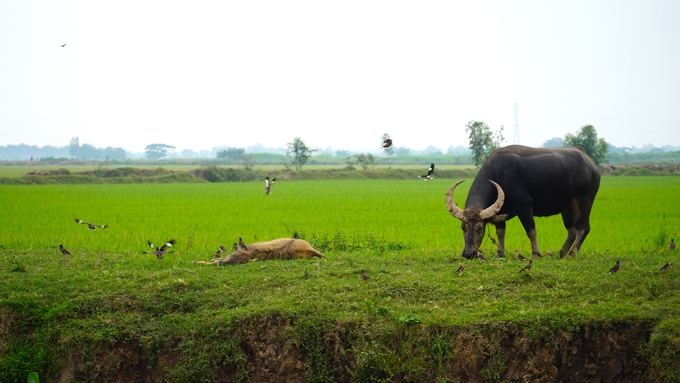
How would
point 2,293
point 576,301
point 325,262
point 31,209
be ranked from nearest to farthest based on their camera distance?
point 576,301 < point 2,293 < point 325,262 < point 31,209

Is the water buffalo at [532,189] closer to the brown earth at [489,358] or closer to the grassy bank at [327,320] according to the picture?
the grassy bank at [327,320]

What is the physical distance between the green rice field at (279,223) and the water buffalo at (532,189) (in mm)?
805

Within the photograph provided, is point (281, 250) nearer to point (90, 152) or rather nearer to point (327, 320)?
point (327, 320)

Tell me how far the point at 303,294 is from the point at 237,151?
86869 mm

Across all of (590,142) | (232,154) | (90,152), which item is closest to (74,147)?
(90,152)

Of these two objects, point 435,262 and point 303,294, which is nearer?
Answer: point 303,294

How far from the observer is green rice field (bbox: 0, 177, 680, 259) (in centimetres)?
1005

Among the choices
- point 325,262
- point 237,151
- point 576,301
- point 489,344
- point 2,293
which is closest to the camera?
point 489,344

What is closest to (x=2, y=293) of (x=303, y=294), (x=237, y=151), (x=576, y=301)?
(x=303, y=294)

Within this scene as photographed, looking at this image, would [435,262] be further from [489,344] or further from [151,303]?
[151,303]

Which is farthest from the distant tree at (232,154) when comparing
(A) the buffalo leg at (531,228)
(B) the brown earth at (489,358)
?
(B) the brown earth at (489,358)

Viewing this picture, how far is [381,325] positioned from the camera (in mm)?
5742

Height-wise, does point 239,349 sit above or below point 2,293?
below

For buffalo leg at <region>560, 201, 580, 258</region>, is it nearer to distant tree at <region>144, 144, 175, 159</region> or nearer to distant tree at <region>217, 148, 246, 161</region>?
distant tree at <region>217, 148, 246, 161</region>
